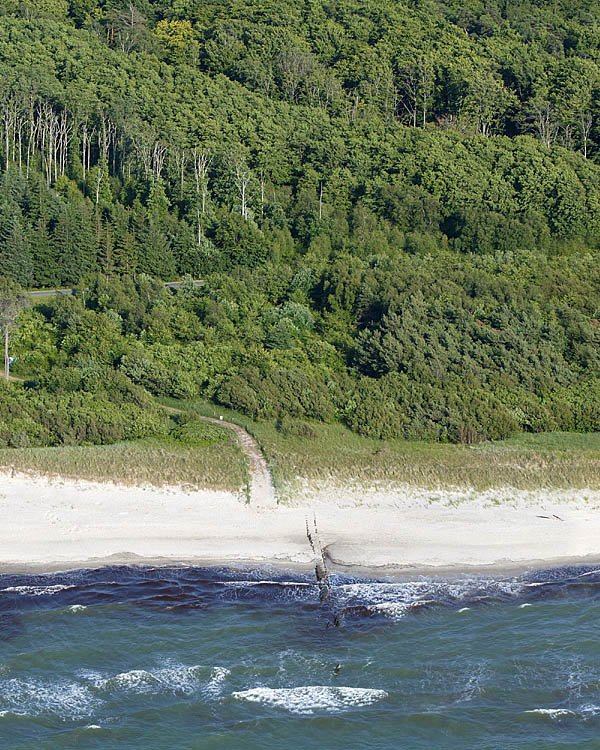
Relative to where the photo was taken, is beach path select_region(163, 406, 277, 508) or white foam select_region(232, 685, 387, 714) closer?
white foam select_region(232, 685, 387, 714)

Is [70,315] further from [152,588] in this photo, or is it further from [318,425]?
[152,588]

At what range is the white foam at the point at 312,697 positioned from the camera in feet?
65.1

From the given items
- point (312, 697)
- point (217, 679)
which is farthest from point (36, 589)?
point (312, 697)

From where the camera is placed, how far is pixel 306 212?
212ft

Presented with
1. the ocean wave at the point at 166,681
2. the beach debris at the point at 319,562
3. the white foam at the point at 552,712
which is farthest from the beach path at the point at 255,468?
the white foam at the point at 552,712

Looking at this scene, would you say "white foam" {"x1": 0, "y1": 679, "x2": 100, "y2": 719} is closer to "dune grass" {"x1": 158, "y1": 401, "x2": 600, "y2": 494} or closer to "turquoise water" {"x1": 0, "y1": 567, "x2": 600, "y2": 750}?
"turquoise water" {"x1": 0, "y1": 567, "x2": 600, "y2": 750}

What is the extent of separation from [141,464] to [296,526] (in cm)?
645

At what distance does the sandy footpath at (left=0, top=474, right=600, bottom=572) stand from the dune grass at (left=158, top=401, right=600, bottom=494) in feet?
2.51

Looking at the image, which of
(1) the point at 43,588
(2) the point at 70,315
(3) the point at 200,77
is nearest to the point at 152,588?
(1) the point at 43,588

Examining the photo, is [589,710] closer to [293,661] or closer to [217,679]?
[293,661]

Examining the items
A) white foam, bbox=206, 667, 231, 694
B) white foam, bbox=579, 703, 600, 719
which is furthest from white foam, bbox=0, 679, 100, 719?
white foam, bbox=579, 703, 600, 719

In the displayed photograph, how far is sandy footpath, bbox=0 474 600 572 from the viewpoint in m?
26.0

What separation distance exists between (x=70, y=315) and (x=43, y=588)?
79.9 feet

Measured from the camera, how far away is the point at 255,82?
8662 cm
